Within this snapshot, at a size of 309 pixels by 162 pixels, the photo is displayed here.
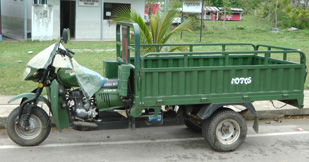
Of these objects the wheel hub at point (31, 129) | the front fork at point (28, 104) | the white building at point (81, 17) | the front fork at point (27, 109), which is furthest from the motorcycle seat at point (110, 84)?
the white building at point (81, 17)

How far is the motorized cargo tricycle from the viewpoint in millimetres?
5875

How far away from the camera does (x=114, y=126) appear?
20.1ft

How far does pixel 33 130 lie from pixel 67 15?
20342 millimetres

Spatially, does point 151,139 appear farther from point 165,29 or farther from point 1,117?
point 165,29

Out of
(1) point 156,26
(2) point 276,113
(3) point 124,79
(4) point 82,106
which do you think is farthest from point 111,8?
(3) point 124,79

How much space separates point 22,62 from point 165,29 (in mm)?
6081

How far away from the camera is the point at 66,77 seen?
20.2 ft

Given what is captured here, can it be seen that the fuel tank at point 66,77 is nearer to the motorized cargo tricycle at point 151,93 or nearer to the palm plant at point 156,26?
the motorized cargo tricycle at point 151,93

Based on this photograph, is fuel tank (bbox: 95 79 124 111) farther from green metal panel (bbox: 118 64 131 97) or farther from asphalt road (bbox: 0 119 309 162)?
asphalt road (bbox: 0 119 309 162)

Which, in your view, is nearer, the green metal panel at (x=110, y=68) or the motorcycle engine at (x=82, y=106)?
the motorcycle engine at (x=82, y=106)

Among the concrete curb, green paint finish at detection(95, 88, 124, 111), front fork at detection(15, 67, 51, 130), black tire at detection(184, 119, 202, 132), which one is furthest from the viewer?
the concrete curb

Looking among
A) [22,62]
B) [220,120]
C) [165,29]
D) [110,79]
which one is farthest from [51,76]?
[22,62]

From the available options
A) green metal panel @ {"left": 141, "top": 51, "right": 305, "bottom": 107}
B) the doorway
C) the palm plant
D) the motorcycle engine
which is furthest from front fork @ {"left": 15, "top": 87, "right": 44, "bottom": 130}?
the doorway

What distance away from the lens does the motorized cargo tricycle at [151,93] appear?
5875 mm
